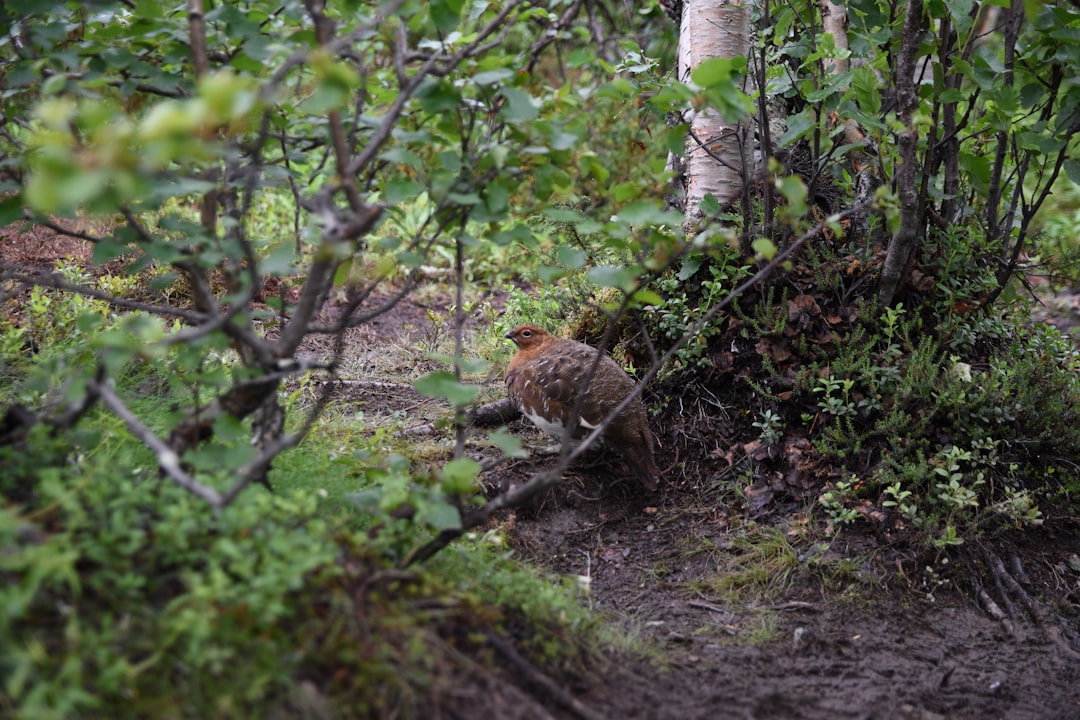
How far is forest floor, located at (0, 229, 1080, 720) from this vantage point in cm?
296

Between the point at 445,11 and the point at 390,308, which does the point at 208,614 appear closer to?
the point at 390,308

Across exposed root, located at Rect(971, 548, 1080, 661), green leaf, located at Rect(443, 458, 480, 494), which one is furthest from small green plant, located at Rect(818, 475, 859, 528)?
green leaf, located at Rect(443, 458, 480, 494)

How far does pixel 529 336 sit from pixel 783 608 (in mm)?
2092

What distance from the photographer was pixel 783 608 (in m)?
3.65

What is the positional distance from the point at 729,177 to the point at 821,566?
2.27 meters

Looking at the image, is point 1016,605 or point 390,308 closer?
point 390,308

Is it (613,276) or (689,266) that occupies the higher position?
(613,276)

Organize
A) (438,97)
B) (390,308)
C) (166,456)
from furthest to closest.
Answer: (390,308), (438,97), (166,456)

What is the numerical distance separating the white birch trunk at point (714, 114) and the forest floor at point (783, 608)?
64.4 inches

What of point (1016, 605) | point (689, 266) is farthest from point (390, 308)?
Answer: point (1016, 605)

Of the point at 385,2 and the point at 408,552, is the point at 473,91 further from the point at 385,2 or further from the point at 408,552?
the point at 408,552

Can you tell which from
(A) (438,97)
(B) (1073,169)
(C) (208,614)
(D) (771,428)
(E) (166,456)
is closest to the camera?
(C) (208,614)

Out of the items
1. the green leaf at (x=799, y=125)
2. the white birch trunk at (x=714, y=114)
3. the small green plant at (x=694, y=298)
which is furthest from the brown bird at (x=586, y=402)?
the green leaf at (x=799, y=125)

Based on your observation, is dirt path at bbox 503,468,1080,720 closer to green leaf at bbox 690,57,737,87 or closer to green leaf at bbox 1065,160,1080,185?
green leaf at bbox 1065,160,1080,185
